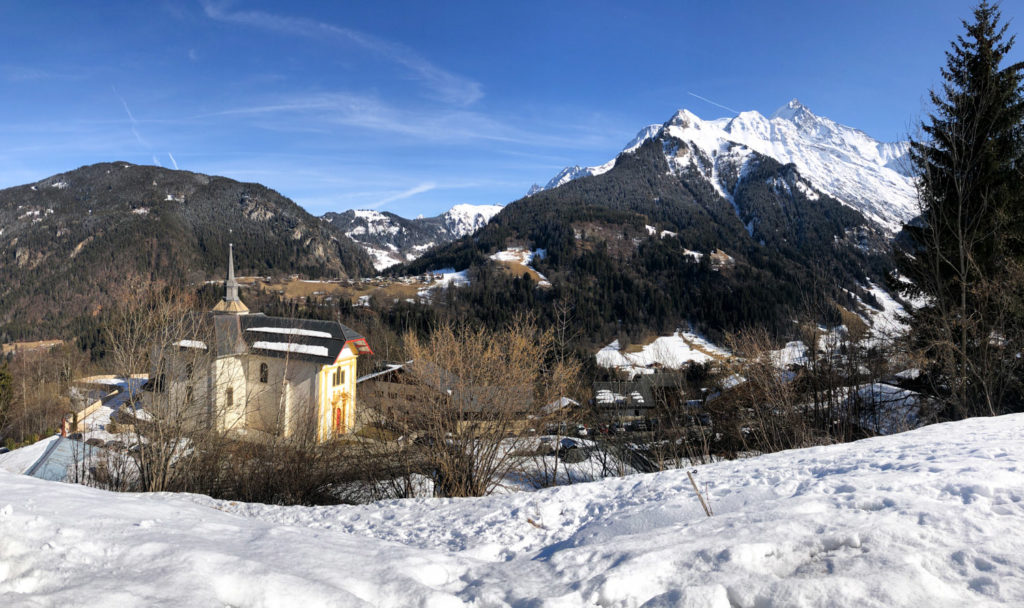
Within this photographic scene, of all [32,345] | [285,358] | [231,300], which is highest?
[231,300]

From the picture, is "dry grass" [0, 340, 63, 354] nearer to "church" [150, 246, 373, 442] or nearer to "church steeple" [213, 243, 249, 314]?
"church steeple" [213, 243, 249, 314]

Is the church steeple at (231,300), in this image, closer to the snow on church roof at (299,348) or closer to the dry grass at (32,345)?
the snow on church roof at (299,348)

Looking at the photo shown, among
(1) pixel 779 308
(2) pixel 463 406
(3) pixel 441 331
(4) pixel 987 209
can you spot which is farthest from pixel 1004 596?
(1) pixel 779 308

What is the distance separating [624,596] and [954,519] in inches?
134

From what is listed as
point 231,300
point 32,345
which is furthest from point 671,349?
point 32,345

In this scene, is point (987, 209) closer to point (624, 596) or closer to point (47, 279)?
point (624, 596)

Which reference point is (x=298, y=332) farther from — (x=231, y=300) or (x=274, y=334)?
(x=231, y=300)

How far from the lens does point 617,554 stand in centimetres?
508

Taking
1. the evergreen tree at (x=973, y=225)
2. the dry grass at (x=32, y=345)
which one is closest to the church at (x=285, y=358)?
the evergreen tree at (x=973, y=225)

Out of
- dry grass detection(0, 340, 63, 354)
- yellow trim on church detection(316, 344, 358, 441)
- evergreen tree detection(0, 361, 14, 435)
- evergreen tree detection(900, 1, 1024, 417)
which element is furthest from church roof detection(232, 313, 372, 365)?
dry grass detection(0, 340, 63, 354)

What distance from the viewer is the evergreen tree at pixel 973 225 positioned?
54.3 feet

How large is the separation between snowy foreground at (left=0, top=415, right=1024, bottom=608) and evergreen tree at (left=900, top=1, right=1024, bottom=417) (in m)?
12.3

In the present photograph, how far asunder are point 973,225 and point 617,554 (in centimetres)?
2096

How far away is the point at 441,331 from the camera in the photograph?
16344 mm
